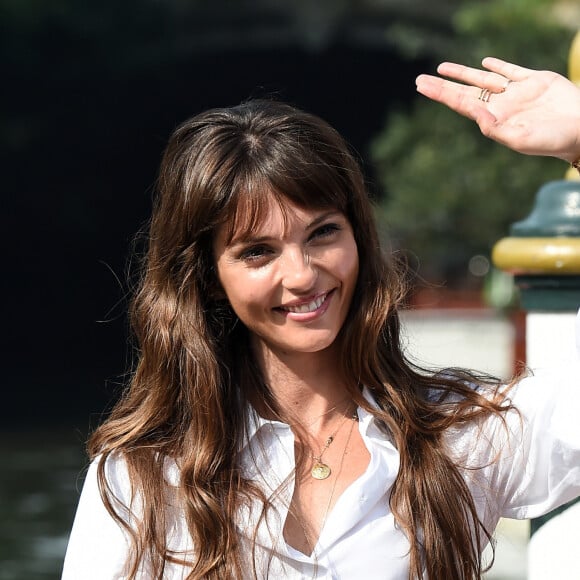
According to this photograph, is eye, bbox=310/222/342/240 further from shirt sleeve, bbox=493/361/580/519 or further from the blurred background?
the blurred background

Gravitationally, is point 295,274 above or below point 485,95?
below

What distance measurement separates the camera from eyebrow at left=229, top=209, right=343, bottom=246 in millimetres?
1824

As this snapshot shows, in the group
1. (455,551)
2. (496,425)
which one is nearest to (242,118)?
(496,425)

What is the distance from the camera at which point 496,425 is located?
1820 mm

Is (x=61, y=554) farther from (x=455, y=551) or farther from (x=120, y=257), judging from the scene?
(x=120, y=257)

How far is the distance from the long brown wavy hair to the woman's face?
0.10 feet

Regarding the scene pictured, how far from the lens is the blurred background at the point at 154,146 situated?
34.8ft

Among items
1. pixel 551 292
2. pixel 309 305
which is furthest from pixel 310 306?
pixel 551 292

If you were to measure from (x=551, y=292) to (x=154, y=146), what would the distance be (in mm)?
16283

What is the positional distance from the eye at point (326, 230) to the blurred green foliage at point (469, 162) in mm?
8886

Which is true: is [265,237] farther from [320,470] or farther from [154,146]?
[154,146]

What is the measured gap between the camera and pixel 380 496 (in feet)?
5.91

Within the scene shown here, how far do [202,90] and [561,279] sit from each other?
55.7ft

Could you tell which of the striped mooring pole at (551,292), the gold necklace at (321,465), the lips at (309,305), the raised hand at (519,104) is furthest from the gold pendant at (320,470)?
the striped mooring pole at (551,292)
